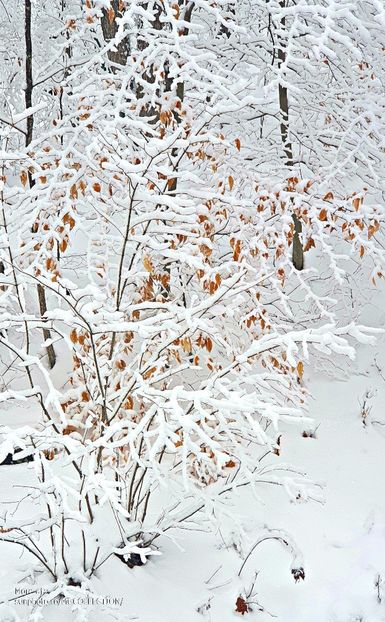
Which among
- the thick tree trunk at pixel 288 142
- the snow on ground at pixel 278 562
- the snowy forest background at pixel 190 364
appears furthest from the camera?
the thick tree trunk at pixel 288 142

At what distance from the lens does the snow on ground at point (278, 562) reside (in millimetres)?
2834

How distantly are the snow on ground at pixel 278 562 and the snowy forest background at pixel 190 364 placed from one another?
0.01 m

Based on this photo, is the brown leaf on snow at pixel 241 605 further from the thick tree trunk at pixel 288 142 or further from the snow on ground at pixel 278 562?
the thick tree trunk at pixel 288 142

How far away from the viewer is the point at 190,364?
3410mm

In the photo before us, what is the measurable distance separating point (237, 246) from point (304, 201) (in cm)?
83

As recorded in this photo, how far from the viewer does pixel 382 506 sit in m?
3.84

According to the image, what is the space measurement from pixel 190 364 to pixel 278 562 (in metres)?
1.24

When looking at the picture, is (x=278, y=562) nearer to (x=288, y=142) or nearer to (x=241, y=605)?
(x=241, y=605)

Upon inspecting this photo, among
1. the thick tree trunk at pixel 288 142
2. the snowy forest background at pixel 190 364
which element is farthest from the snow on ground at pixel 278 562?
the thick tree trunk at pixel 288 142

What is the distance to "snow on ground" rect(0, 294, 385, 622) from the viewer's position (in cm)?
283

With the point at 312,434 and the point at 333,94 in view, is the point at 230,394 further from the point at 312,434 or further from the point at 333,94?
the point at 333,94

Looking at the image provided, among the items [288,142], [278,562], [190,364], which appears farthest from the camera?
[288,142]

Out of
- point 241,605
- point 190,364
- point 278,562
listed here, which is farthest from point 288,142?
point 241,605

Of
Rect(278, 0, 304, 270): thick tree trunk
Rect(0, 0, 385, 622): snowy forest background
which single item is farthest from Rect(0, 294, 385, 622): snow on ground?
Rect(278, 0, 304, 270): thick tree trunk
